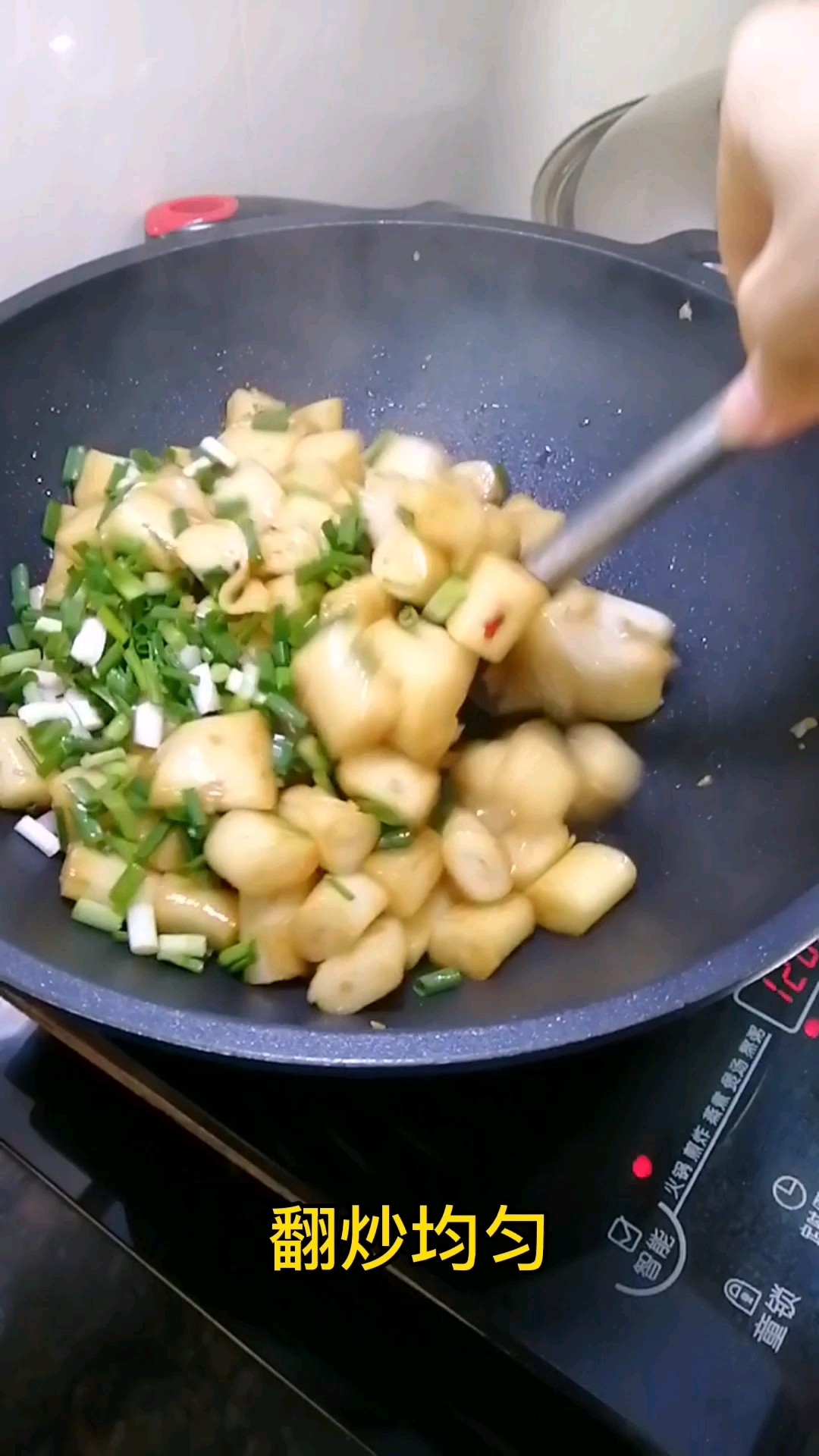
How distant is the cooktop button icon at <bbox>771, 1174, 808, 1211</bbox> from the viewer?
707 mm

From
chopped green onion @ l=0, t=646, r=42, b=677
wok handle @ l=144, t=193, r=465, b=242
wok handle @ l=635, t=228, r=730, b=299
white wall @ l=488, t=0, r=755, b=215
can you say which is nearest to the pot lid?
white wall @ l=488, t=0, r=755, b=215

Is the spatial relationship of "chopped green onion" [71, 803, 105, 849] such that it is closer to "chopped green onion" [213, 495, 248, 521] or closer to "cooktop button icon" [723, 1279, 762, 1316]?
"chopped green onion" [213, 495, 248, 521]

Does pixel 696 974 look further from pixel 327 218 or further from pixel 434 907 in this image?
pixel 327 218

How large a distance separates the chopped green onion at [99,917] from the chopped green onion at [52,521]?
0.33 meters

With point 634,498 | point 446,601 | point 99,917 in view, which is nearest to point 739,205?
point 634,498

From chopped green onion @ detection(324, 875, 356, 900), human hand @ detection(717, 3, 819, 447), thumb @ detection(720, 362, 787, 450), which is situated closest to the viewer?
human hand @ detection(717, 3, 819, 447)

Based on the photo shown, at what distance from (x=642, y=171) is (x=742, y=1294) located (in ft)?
3.58

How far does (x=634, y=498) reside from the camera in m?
0.76

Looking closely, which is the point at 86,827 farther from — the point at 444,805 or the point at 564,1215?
the point at 564,1215

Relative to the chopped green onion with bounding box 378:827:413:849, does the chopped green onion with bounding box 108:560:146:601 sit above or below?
above

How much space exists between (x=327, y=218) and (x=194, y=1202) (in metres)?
0.74

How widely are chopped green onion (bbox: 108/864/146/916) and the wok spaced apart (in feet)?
0.08

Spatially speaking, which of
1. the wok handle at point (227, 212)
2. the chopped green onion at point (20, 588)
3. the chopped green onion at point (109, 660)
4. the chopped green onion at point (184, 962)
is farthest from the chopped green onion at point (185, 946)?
the wok handle at point (227, 212)

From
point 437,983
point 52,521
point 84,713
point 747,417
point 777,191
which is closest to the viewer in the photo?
point 777,191
